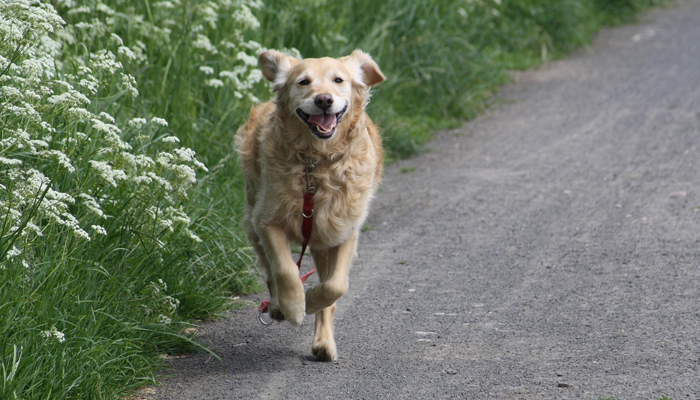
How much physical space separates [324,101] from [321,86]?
0.15m

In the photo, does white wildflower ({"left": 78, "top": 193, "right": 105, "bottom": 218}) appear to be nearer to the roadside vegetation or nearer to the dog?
the roadside vegetation

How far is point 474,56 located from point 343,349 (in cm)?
611

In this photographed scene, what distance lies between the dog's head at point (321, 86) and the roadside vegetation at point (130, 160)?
0.61 metres

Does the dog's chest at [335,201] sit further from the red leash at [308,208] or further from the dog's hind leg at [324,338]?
the dog's hind leg at [324,338]

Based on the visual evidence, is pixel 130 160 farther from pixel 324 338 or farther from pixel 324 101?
pixel 324 338

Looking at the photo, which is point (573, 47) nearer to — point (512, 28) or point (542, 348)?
point (512, 28)

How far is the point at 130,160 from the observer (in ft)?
14.4

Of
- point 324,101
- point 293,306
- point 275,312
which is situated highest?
point 324,101

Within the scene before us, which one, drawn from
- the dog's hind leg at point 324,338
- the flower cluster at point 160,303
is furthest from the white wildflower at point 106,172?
the dog's hind leg at point 324,338

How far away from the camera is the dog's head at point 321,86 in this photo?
167 inches

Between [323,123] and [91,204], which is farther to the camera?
[323,123]

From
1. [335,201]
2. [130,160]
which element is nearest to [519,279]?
[335,201]

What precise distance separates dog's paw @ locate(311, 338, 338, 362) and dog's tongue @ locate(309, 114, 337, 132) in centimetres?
106

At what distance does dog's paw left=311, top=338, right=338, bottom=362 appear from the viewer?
4.32 meters
